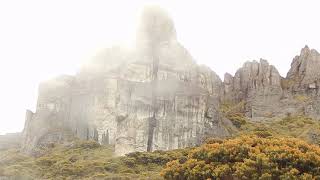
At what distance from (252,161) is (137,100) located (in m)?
48.8

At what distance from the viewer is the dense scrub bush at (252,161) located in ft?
145

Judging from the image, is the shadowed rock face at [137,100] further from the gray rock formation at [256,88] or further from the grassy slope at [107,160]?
the gray rock formation at [256,88]

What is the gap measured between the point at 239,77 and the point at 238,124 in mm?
22173

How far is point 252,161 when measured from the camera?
44.9 meters

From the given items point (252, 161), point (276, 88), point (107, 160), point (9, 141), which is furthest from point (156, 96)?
point (9, 141)

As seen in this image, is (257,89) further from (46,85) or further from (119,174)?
(119,174)

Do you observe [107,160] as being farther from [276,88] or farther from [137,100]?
[276,88]

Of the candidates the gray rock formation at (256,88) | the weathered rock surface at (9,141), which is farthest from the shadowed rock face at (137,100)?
the weathered rock surface at (9,141)

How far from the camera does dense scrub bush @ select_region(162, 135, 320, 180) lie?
4412cm

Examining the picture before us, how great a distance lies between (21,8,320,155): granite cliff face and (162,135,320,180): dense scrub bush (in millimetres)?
41144

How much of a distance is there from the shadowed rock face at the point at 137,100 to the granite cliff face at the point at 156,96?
13 centimetres

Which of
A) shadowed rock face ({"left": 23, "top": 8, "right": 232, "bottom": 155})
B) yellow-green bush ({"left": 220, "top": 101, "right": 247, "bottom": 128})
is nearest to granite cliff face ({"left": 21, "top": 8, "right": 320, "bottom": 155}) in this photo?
shadowed rock face ({"left": 23, "top": 8, "right": 232, "bottom": 155})

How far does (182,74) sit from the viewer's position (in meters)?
97.6

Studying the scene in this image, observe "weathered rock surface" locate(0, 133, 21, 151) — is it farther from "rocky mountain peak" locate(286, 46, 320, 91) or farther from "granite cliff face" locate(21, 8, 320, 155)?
"rocky mountain peak" locate(286, 46, 320, 91)
